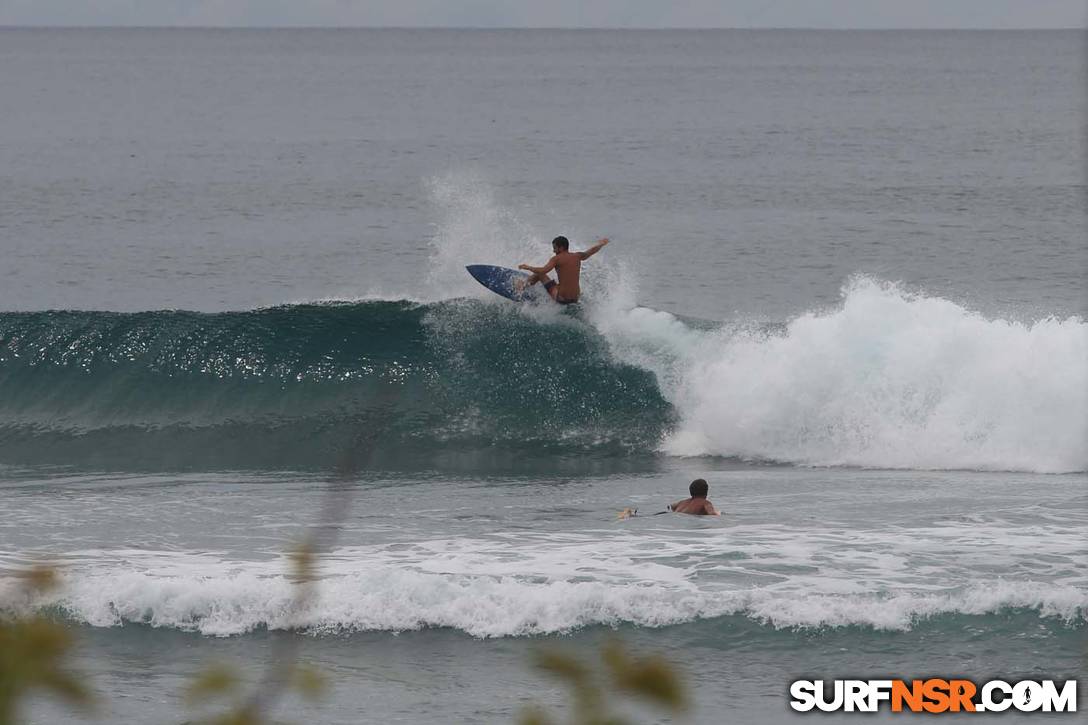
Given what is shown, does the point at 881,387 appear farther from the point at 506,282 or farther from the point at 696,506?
the point at 696,506

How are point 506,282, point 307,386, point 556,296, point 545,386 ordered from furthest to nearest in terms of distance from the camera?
point 307,386
point 545,386
point 506,282
point 556,296

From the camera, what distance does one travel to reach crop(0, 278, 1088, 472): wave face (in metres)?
19.7

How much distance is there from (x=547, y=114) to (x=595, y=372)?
65.0 meters

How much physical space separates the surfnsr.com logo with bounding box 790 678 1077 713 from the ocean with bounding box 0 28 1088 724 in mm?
148

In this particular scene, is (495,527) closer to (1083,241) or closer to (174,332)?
(174,332)

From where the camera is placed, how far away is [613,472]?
1872 centimetres

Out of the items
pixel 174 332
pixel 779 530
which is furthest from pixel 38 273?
pixel 779 530

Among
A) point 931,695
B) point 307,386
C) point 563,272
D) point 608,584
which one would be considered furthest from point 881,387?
point 931,695

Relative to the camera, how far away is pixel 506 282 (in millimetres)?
21312

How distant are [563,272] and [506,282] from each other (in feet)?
4.50

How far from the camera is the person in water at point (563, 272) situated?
19562 millimetres

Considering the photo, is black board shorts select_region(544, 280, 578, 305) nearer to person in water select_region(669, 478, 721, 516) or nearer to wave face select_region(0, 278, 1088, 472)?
wave face select_region(0, 278, 1088, 472)

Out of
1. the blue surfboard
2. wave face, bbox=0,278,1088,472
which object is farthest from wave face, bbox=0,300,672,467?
the blue surfboard

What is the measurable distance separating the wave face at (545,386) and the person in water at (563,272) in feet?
3.10
